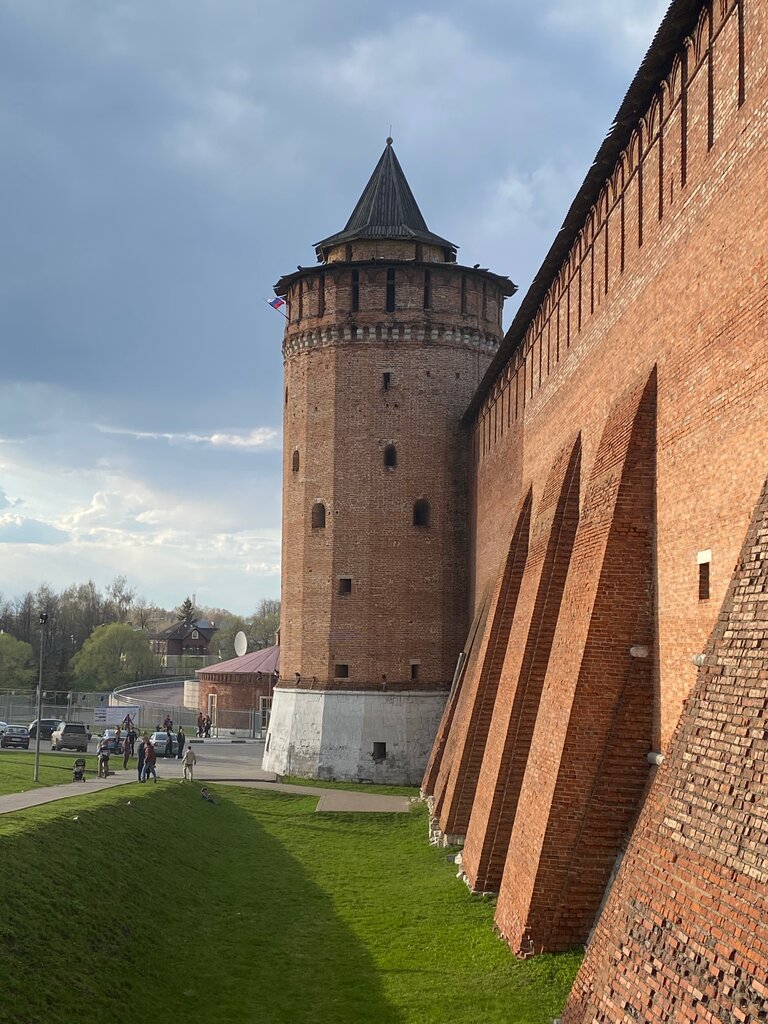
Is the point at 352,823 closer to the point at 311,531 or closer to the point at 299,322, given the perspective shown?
the point at 311,531

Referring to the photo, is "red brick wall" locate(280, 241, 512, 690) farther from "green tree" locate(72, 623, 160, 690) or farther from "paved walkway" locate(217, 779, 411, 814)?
"green tree" locate(72, 623, 160, 690)

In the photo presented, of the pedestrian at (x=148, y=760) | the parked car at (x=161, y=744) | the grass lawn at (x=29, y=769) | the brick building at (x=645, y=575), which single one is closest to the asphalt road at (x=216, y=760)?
the grass lawn at (x=29, y=769)

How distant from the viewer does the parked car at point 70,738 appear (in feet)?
111

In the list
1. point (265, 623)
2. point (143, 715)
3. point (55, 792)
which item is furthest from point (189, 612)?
point (55, 792)

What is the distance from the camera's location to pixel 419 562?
2808cm

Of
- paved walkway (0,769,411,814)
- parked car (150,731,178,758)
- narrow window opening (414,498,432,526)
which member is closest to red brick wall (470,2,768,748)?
paved walkway (0,769,411,814)

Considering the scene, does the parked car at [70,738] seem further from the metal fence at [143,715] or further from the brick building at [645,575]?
the brick building at [645,575]

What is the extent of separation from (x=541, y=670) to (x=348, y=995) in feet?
16.9

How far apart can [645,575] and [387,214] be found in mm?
22088

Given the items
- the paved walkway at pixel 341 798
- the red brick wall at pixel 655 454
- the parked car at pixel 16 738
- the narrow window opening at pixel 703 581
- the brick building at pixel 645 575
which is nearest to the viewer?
the brick building at pixel 645 575

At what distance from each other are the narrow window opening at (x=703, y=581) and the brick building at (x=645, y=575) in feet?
0.06

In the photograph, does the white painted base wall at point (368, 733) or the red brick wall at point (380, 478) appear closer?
the white painted base wall at point (368, 733)

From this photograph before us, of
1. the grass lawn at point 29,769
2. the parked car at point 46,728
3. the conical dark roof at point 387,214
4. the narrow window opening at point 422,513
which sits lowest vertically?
the grass lawn at point 29,769

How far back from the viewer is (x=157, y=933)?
12328mm
